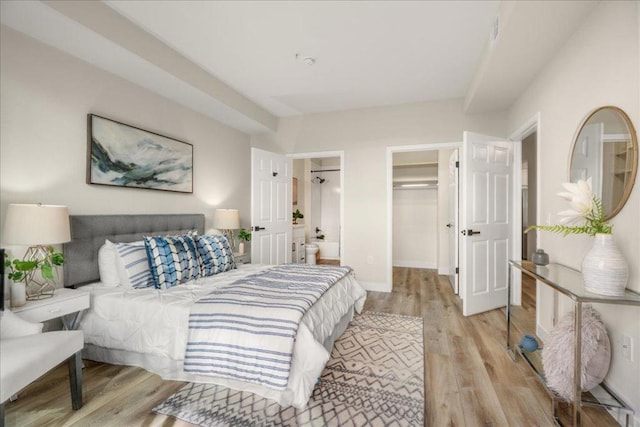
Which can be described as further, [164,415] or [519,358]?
[519,358]

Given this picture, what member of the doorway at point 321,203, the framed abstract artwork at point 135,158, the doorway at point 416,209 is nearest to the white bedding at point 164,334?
the framed abstract artwork at point 135,158

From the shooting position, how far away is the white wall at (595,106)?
1616mm

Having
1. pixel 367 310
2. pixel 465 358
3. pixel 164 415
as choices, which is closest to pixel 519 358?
pixel 465 358

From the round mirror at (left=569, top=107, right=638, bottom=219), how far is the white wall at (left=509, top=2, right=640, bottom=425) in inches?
2.1

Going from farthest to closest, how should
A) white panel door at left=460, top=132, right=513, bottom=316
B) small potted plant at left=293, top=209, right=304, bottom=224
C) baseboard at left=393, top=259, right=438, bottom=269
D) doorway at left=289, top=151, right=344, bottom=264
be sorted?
1. doorway at left=289, top=151, right=344, bottom=264
2. small potted plant at left=293, top=209, right=304, bottom=224
3. baseboard at left=393, top=259, right=438, bottom=269
4. white panel door at left=460, top=132, right=513, bottom=316

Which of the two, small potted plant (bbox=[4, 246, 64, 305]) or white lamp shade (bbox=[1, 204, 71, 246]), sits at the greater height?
white lamp shade (bbox=[1, 204, 71, 246])

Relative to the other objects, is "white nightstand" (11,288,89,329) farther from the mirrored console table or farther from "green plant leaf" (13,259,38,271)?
the mirrored console table

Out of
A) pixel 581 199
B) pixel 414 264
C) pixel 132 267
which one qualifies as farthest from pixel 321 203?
pixel 581 199

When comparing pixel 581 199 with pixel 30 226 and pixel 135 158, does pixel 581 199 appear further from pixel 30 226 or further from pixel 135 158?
pixel 135 158

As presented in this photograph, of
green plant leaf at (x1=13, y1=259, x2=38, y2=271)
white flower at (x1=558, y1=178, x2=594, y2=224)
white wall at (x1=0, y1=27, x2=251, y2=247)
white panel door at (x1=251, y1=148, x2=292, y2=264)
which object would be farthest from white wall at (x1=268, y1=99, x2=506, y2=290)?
green plant leaf at (x1=13, y1=259, x2=38, y2=271)

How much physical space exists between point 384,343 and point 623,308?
64.4 inches

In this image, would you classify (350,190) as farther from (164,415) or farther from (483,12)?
(164,415)

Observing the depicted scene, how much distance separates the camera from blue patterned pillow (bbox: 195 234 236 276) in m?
2.89

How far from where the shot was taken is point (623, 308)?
1.69 metres
